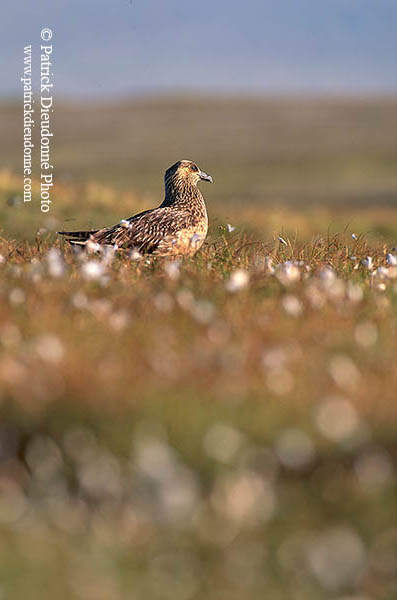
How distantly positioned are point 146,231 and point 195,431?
6.19 meters

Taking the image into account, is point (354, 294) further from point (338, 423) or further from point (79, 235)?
point (79, 235)

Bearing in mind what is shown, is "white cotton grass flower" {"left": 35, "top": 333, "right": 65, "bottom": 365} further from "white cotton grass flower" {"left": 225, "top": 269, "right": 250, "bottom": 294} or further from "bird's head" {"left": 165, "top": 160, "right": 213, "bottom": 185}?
"bird's head" {"left": 165, "top": 160, "right": 213, "bottom": 185}

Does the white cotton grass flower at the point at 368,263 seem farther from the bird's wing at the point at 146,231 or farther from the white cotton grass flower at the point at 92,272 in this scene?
the white cotton grass flower at the point at 92,272

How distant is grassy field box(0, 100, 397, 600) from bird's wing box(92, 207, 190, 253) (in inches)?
54.4

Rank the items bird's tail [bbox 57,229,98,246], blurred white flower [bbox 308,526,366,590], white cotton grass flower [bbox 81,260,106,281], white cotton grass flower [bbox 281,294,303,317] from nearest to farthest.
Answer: blurred white flower [bbox 308,526,366,590] < white cotton grass flower [bbox 281,294,303,317] < white cotton grass flower [bbox 81,260,106,281] < bird's tail [bbox 57,229,98,246]

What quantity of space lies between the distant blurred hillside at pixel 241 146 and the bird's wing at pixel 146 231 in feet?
117

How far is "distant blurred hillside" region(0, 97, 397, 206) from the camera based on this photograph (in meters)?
67.8

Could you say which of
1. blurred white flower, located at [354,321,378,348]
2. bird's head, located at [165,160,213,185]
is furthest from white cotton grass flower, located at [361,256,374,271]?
bird's head, located at [165,160,213,185]

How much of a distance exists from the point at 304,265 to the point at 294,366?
3.86m

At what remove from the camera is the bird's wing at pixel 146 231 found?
11.3 meters

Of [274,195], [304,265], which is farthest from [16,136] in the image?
[304,265]

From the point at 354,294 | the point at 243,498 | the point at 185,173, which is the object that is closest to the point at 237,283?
the point at 354,294

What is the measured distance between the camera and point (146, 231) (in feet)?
37.6

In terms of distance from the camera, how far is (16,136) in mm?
103750
